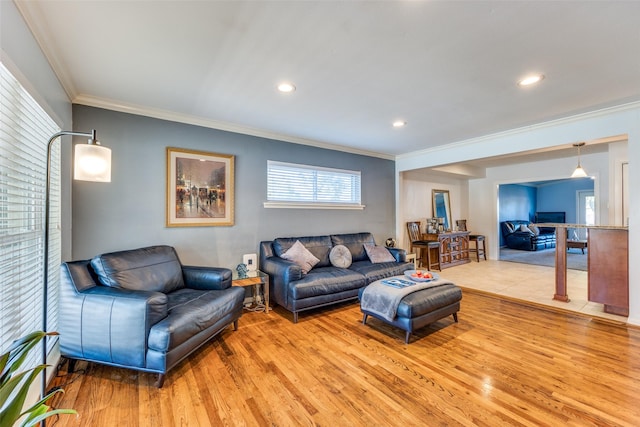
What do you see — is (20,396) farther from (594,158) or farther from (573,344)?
(594,158)

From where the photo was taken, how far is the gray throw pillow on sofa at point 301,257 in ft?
11.8

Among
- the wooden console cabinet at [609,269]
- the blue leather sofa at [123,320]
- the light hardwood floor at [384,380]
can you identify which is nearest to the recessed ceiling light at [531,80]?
the wooden console cabinet at [609,269]

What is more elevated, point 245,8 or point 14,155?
point 245,8

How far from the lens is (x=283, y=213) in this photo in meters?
4.15

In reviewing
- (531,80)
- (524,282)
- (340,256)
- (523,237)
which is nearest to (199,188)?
(340,256)

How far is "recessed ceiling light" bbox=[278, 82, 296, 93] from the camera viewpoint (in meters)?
2.50

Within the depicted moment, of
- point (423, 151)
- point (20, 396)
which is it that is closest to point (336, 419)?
point (20, 396)

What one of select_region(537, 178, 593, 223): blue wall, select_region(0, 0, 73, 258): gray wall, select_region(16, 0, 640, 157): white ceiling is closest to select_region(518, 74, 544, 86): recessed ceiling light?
select_region(16, 0, 640, 157): white ceiling

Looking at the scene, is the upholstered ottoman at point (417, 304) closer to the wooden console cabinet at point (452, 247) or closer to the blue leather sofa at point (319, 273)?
the blue leather sofa at point (319, 273)

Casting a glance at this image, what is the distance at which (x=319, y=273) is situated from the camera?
11.5 ft

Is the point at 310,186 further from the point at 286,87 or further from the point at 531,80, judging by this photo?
the point at 531,80

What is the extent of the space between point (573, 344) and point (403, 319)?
1624mm

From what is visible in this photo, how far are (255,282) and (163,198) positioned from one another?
4.79 ft

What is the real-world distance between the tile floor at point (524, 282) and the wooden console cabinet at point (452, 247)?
179 millimetres
